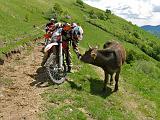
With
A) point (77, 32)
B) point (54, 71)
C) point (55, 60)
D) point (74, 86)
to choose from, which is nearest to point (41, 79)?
point (54, 71)

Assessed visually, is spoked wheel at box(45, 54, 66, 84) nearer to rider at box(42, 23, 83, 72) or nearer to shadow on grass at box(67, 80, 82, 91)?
shadow on grass at box(67, 80, 82, 91)

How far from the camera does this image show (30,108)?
17188mm

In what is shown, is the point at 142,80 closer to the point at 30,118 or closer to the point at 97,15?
the point at 30,118

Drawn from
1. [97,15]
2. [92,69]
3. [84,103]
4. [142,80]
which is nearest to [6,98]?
[84,103]

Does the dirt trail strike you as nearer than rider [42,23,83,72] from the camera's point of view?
Yes

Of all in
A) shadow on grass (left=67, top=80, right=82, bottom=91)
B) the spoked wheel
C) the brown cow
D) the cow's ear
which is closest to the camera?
the spoked wheel

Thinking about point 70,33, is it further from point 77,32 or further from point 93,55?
point 93,55

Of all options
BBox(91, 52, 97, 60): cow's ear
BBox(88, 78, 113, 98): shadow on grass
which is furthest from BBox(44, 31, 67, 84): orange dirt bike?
BBox(88, 78, 113, 98): shadow on grass

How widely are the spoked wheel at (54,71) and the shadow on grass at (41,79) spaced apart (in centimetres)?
33

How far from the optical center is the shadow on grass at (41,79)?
19531mm

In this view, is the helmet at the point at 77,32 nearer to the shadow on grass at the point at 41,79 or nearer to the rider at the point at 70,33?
the rider at the point at 70,33

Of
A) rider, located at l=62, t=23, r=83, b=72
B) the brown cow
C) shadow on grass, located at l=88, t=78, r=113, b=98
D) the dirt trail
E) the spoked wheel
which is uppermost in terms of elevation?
Result: rider, located at l=62, t=23, r=83, b=72

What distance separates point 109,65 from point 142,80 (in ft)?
22.5

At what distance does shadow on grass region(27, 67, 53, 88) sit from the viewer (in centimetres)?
1953
